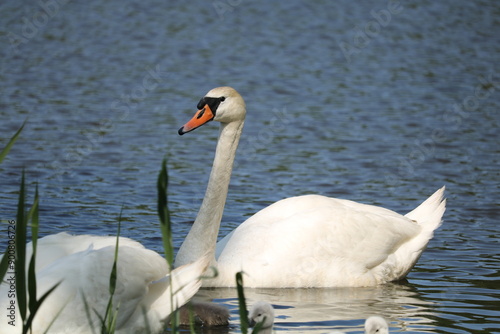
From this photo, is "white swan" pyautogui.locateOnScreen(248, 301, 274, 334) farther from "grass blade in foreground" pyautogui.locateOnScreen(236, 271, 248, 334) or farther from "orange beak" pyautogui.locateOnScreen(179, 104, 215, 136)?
"orange beak" pyautogui.locateOnScreen(179, 104, 215, 136)

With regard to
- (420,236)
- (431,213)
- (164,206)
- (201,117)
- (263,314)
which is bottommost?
(420,236)

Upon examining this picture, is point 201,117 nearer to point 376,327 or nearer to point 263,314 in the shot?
point 263,314

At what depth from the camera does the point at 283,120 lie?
14.0 metres

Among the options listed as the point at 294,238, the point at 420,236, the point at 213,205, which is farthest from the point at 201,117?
the point at 420,236

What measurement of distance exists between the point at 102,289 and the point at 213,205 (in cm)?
236

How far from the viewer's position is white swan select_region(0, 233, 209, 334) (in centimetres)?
527

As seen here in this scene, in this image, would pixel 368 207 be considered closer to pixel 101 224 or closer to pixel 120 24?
pixel 101 224

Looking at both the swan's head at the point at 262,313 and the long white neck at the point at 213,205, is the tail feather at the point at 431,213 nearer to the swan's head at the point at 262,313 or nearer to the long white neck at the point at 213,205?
the long white neck at the point at 213,205

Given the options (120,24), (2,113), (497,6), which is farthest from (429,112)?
(497,6)

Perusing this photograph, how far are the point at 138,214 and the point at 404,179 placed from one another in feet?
10.9

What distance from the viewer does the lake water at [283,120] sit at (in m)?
8.10

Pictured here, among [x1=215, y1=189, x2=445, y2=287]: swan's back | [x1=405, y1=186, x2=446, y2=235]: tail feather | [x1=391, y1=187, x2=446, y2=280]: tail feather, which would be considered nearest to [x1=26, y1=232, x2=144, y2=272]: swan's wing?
[x1=215, y1=189, x2=445, y2=287]: swan's back

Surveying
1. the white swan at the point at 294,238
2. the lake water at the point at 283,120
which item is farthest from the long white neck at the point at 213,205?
the lake water at the point at 283,120

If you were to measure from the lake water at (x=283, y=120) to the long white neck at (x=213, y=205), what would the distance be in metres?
0.35
